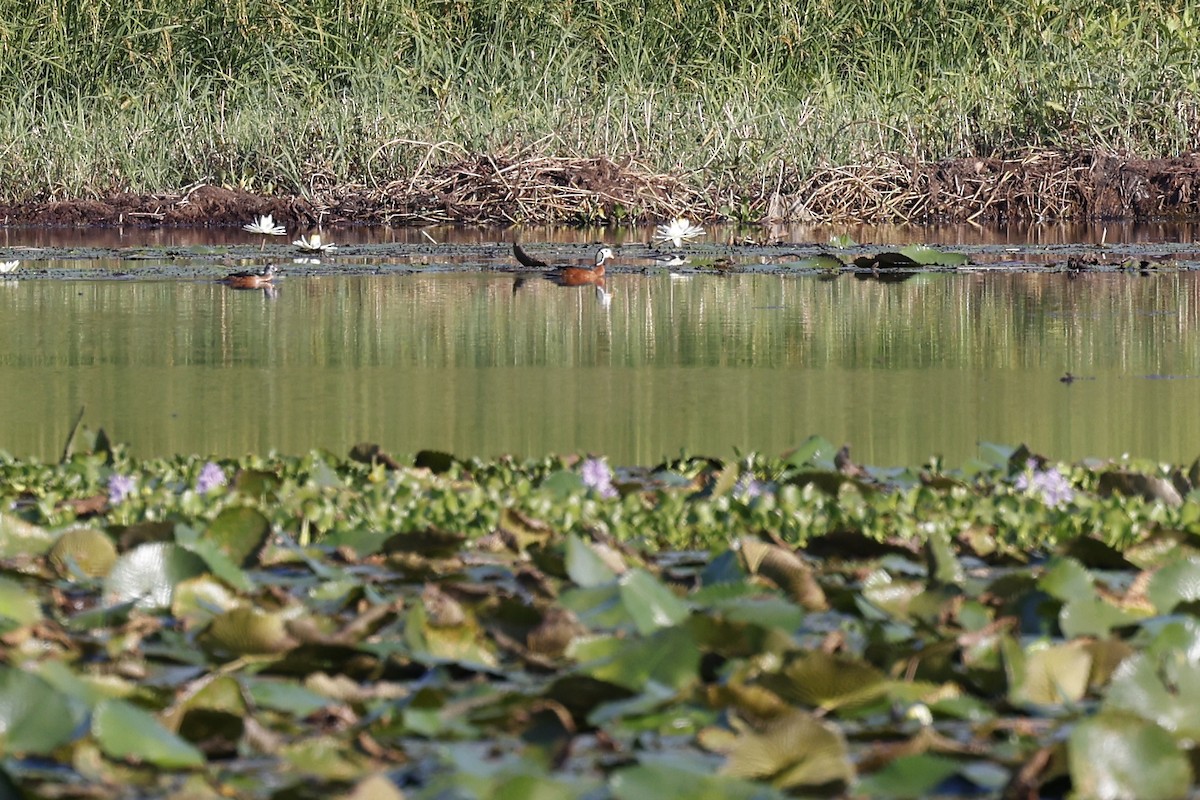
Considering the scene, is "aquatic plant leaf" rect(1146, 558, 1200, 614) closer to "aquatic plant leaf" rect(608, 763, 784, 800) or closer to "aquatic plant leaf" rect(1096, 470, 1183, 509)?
"aquatic plant leaf" rect(1096, 470, 1183, 509)

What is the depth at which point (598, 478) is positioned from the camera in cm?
395

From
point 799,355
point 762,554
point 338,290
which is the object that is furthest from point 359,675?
point 338,290

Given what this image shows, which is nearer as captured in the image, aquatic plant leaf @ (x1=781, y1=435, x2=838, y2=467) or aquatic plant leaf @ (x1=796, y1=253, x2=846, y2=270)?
aquatic plant leaf @ (x1=781, y1=435, x2=838, y2=467)

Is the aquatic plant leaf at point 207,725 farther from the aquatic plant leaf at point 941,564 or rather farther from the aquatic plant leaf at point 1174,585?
the aquatic plant leaf at point 1174,585

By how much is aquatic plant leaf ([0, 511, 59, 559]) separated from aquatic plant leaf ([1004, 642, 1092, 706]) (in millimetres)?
1718

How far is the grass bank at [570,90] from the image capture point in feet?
51.1

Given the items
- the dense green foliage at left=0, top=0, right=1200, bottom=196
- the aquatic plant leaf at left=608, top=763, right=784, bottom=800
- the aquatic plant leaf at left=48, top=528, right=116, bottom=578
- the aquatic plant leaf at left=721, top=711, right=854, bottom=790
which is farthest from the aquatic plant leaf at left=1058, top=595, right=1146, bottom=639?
the dense green foliage at left=0, top=0, right=1200, bottom=196

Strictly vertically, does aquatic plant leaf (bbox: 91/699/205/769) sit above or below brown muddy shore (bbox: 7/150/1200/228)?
below

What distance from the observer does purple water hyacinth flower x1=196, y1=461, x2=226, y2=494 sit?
A: 154 inches

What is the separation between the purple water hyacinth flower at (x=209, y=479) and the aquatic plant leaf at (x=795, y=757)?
6.17 ft

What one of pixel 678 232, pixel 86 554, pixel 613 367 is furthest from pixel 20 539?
pixel 678 232

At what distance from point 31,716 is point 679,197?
13.2 m

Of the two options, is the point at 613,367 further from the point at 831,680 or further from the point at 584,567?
the point at 831,680

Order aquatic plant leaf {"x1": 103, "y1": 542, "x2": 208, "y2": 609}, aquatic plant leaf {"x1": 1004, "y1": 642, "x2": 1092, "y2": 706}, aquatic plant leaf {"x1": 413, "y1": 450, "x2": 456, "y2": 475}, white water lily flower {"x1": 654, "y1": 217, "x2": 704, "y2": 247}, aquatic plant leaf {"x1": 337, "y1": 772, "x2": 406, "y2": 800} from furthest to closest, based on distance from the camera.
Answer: white water lily flower {"x1": 654, "y1": 217, "x2": 704, "y2": 247}, aquatic plant leaf {"x1": 413, "y1": 450, "x2": 456, "y2": 475}, aquatic plant leaf {"x1": 103, "y1": 542, "x2": 208, "y2": 609}, aquatic plant leaf {"x1": 1004, "y1": 642, "x2": 1092, "y2": 706}, aquatic plant leaf {"x1": 337, "y1": 772, "x2": 406, "y2": 800}
